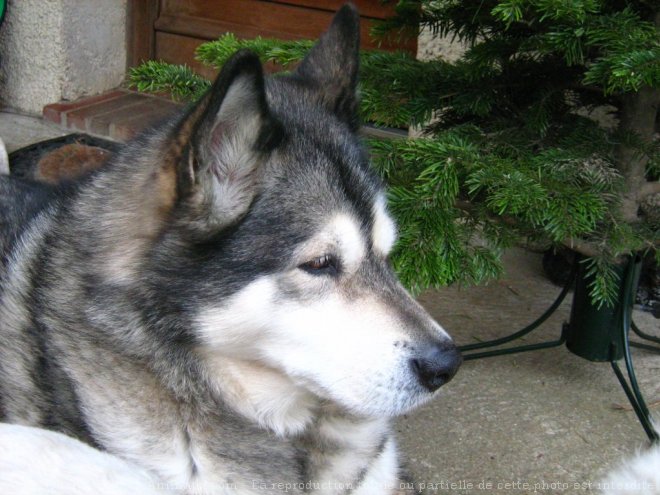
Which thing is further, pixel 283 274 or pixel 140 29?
pixel 140 29

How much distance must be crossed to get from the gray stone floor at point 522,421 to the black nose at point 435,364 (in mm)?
854

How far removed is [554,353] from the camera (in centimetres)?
350

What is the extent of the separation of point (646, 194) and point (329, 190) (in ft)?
4.82

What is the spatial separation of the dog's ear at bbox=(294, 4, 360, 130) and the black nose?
29.2 inches

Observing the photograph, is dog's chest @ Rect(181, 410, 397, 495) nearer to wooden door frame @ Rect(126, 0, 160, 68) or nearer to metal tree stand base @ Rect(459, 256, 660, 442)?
metal tree stand base @ Rect(459, 256, 660, 442)

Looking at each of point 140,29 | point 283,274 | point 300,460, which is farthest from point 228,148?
point 140,29

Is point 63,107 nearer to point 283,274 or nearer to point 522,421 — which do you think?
point 522,421

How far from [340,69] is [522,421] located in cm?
157

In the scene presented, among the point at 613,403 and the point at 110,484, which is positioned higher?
the point at 110,484

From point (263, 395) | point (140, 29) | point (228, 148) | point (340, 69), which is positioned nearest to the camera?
point (228, 148)

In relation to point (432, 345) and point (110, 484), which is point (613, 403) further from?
point (110, 484)

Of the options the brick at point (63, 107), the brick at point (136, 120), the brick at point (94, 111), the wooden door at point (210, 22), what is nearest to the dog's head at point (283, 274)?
the wooden door at point (210, 22)

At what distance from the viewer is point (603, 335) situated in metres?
3.06

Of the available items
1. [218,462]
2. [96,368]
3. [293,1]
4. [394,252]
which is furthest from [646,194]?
[293,1]
